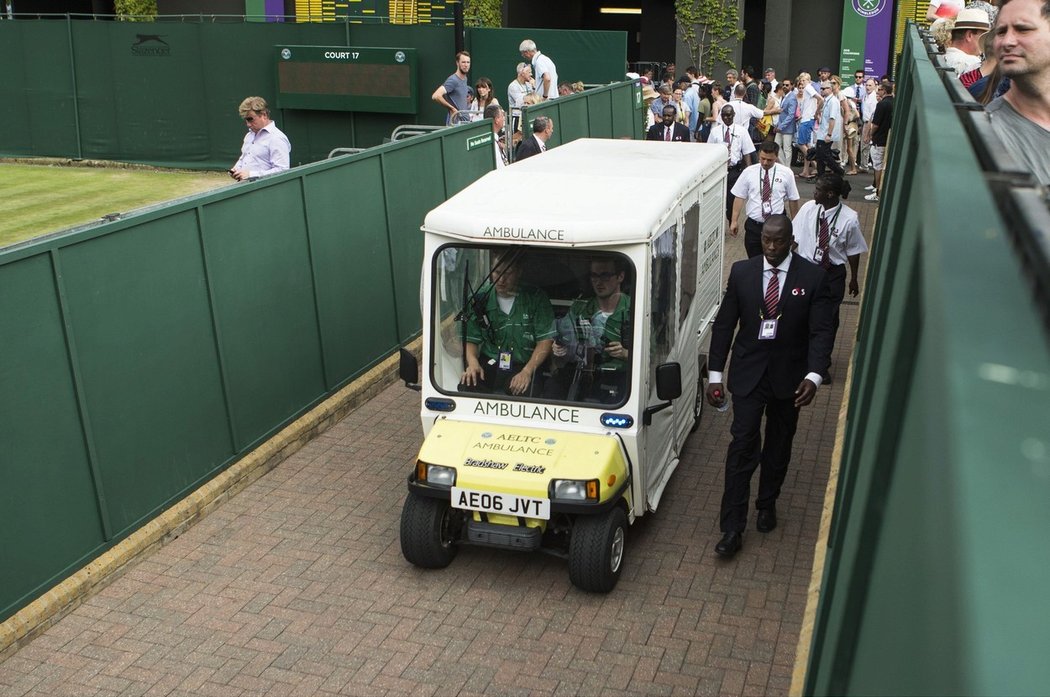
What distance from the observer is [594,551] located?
23.9ft

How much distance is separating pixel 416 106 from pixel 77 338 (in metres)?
17.0

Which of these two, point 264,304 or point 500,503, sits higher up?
point 264,304

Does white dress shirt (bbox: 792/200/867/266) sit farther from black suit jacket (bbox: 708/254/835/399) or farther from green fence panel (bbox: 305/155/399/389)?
green fence panel (bbox: 305/155/399/389)

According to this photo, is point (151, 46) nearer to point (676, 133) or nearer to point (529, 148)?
point (676, 133)

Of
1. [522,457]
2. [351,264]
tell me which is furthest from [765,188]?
[522,457]

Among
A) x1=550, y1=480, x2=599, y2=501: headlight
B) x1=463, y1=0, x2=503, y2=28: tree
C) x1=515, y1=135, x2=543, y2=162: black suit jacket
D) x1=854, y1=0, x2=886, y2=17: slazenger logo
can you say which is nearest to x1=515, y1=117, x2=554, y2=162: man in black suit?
x1=515, y1=135, x2=543, y2=162: black suit jacket

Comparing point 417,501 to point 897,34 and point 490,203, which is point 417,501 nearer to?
point 490,203

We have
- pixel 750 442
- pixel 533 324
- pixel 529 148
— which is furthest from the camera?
pixel 529 148

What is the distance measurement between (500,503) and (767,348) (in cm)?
202

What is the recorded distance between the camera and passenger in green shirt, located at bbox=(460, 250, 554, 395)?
769 cm

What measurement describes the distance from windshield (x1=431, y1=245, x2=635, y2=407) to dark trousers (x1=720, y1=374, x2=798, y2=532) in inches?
34.1

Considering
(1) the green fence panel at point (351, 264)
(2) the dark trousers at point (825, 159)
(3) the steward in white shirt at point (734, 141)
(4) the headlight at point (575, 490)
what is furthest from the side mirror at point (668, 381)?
(2) the dark trousers at point (825, 159)

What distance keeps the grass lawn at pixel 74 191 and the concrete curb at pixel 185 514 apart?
10216 millimetres

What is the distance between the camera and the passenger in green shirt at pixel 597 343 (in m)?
7.52
